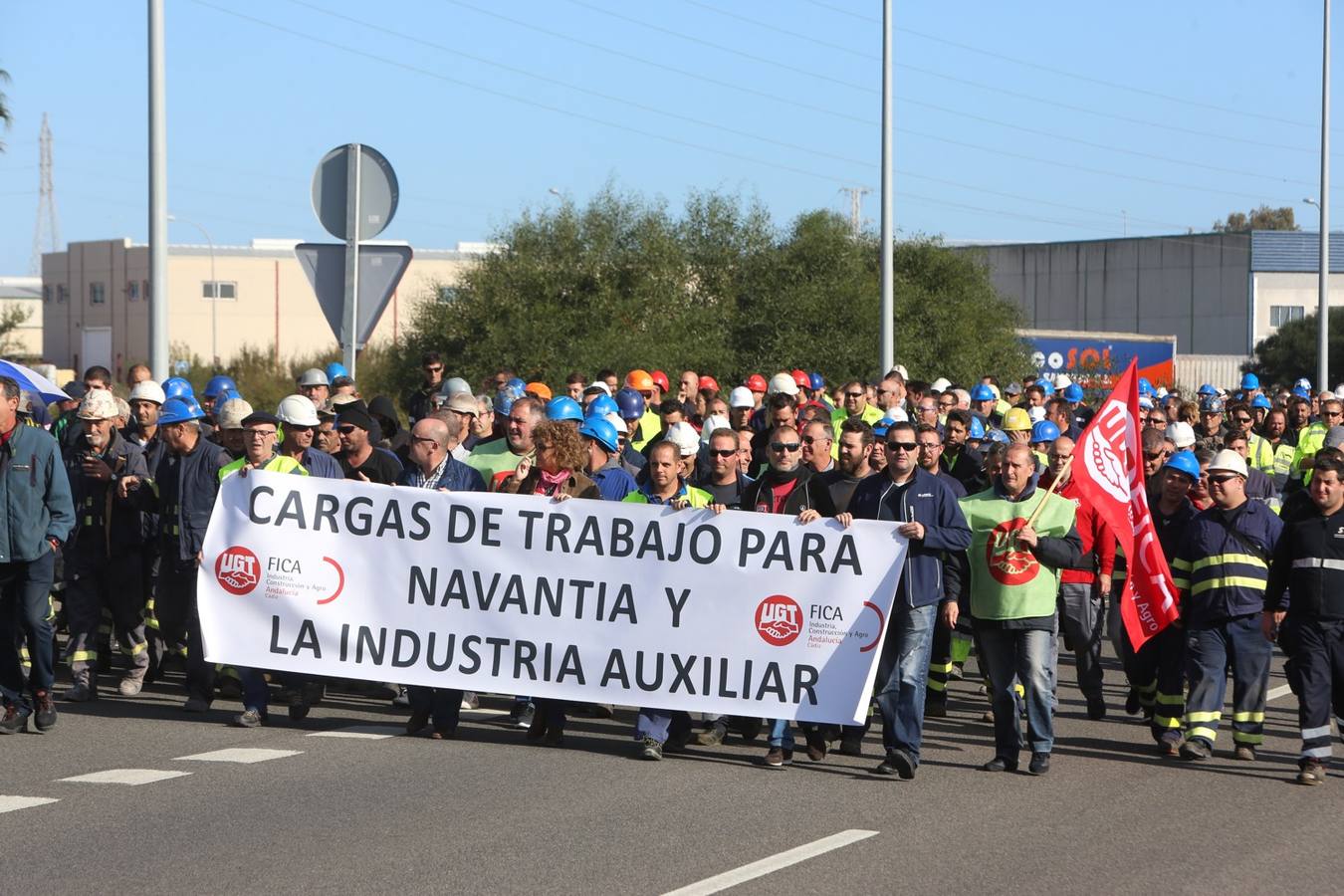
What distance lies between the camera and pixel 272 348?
2341 inches

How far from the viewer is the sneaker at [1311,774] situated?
32.2 feet

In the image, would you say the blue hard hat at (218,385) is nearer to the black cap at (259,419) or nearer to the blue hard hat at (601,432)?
the black cap at (259,419)

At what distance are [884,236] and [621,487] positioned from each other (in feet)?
43.5

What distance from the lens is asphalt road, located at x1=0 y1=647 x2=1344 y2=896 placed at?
7344mm

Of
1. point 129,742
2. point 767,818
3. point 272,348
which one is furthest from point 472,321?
point 767,818

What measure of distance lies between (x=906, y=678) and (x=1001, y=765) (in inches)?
32.4

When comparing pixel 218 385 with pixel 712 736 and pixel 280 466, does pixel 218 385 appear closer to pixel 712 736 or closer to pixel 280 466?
pixel 280 466

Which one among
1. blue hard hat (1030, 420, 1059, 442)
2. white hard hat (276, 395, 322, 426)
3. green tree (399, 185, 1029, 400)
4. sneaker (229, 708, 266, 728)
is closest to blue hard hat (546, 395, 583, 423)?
white hard hat (276, 395, 322, 426)

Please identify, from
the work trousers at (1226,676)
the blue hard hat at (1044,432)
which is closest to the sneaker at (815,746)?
the work trousers at (1226,676)

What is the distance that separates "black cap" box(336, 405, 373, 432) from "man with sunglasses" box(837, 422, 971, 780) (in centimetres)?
379

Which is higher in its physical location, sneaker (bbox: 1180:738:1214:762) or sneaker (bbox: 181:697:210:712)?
sneaker (bbox: 181:697:210:712)

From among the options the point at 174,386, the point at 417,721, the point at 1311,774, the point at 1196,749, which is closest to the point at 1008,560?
the point at 1196,749

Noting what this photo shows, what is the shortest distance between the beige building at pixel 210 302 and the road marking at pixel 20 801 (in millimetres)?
80822

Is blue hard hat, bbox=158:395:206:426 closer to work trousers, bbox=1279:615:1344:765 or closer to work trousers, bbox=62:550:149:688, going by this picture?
work trousers, bbox=62:550:149:688
